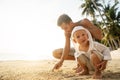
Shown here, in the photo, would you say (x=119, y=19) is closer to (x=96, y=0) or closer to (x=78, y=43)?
(x=96, y=0)

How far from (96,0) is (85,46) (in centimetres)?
3980

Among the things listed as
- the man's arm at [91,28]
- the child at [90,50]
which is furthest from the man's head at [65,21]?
the child at [90,50]

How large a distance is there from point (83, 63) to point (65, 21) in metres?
0.81

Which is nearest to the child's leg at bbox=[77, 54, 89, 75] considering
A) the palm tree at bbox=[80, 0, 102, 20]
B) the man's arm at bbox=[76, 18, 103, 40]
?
the man's arm at bbox=[76, 18, 103, 40]

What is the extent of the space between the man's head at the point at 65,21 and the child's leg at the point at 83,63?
525mm

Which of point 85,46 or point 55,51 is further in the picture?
point 55,51

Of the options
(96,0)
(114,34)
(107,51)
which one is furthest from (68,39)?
(96,0)

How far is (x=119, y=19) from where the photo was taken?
3984 cm

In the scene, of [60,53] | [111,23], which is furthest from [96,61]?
[111,23]

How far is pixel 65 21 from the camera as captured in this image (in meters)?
4.49

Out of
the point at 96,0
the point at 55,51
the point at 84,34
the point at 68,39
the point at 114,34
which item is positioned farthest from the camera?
the point at 96,0

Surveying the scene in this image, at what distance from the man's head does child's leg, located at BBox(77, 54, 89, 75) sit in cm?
52

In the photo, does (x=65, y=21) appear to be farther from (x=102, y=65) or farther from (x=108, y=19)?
(x=108, y=19)

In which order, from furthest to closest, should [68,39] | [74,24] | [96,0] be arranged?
[96,0], [68,39], [74,24]
